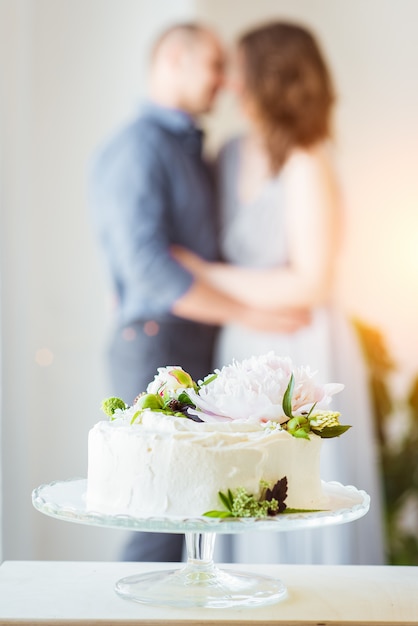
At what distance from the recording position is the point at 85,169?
9.55 feet

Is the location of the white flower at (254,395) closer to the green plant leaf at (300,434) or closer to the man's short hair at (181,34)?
the green plant leaf at (300,434)

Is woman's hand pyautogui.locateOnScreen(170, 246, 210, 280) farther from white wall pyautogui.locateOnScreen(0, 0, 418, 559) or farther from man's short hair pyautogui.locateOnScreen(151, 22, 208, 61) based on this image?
man's short hair pyautogui.locateOnScreen(151, 22, 208, 61)

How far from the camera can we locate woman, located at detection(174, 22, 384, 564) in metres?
2.82

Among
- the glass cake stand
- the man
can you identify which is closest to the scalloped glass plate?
the glass cake stand

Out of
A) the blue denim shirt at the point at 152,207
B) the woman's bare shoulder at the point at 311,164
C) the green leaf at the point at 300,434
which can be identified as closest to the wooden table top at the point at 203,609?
the green leaf at the point at 300,434

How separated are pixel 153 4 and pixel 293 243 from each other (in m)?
0.88

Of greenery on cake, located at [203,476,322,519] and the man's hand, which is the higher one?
the man's hand

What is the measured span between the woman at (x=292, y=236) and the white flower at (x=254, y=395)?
157cm

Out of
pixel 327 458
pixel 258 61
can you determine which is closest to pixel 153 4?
pixel 258 61

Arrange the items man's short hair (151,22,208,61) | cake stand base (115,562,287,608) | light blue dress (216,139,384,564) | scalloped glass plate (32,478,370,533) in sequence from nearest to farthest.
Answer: scalloped glass plate (32,478,370,533) < cake stand base (115,562,287,608) < light blue dress (216,139,384,564) < man's short hair (151,22,208,61)

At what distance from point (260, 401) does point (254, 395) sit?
12 millimetres

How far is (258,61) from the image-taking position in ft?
9.48

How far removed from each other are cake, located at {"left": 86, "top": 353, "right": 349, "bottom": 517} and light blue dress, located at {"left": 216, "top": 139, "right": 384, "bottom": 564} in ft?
5.09

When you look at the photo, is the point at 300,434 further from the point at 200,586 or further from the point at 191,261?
the point at 191,261
